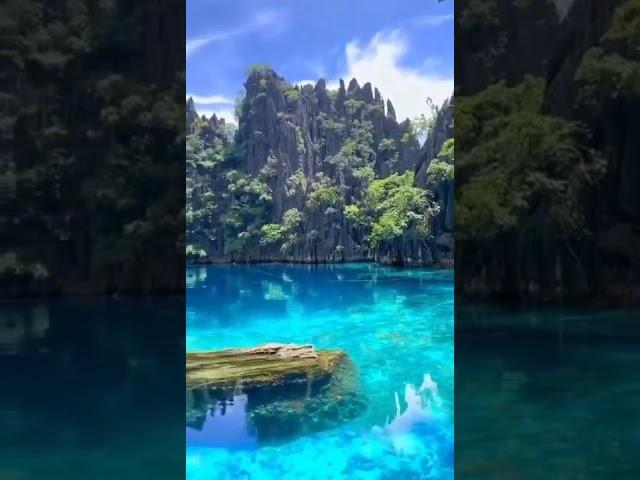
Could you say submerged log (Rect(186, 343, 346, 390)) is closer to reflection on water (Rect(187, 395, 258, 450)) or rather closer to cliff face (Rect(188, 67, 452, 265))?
reflection on water (Rect(187, 395, 258, 450))

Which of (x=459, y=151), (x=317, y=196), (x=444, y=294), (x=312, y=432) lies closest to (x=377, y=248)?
(x=317, y=196)

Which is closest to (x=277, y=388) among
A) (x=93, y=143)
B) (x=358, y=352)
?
(x=358, y=352)

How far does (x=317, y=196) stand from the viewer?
21.2 m

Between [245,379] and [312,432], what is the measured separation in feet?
4.25

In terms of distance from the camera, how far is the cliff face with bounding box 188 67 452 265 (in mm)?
19406

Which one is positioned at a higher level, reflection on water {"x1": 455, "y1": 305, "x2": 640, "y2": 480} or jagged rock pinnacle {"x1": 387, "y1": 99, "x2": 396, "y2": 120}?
jagged rock pinnacle {"x1": 387, "y1": 99, "x2": 396, "y2": 120}

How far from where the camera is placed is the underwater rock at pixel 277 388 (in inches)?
150

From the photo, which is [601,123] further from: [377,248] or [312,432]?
[377,248]

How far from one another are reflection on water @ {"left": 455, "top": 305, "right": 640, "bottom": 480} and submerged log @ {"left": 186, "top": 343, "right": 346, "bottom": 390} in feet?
3.54

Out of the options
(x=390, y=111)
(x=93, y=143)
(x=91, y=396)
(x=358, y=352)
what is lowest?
(x=358, y=352)

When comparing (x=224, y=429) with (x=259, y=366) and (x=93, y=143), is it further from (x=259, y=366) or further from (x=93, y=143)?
(x=93, y=143)

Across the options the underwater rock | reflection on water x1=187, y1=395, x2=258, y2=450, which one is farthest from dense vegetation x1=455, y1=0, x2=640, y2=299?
reflection on water x1=187, y1=395, x2=258, y2=450

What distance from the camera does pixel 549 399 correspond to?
375 cm

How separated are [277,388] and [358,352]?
6.54 feet
